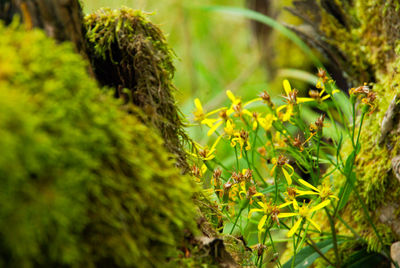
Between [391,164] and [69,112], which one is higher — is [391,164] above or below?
below

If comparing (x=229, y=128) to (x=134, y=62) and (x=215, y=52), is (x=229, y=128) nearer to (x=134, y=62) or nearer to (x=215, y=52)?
(x=134, y=62)

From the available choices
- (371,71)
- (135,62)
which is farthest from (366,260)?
(135,62)

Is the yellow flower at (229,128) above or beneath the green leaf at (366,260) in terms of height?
above

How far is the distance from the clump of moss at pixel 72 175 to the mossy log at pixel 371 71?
0.69m

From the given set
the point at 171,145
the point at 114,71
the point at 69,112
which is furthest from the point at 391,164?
the point at 69,112

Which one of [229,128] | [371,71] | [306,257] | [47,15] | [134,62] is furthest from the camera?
[371,71]

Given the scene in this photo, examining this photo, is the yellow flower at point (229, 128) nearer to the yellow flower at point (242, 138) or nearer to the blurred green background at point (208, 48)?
the yellow flower at point (242, 138)

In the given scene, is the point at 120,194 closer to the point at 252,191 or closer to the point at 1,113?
the point at 1,113

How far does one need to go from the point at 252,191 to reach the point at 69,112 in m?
0.47

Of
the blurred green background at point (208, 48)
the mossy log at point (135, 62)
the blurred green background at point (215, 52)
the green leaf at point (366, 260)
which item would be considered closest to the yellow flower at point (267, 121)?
the mossy log at point (135, 62)

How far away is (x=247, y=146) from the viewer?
0.98 metres

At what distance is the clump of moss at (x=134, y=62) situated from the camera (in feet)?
2.63

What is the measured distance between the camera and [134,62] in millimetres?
805

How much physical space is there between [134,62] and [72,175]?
373mm
